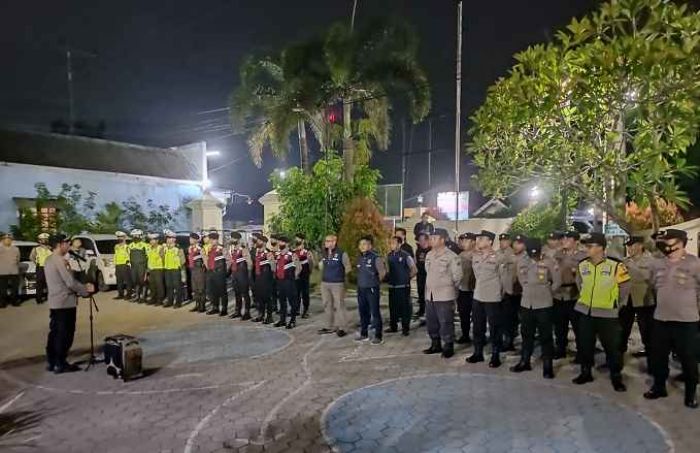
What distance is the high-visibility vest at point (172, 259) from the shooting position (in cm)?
1312

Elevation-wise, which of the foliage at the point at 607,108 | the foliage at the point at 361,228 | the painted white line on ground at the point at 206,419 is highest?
the foliage at the point at 607,108

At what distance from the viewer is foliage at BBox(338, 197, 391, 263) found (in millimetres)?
15055

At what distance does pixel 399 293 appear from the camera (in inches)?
383

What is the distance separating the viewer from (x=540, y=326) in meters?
6.79

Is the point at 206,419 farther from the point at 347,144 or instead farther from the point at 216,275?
the point at 347,144

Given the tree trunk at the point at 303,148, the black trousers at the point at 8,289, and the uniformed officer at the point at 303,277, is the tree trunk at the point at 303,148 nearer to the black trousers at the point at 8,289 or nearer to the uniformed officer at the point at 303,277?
the uniformed officer at the point at 303,277

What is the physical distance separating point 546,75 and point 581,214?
96.0 ft

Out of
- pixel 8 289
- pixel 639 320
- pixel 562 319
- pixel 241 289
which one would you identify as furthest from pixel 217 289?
pixel 639 320

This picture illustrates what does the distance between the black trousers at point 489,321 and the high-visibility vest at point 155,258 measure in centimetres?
860

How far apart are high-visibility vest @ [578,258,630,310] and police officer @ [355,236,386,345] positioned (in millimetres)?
3545

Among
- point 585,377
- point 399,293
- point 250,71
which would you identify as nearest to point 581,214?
point 250,71

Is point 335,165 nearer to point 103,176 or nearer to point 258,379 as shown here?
point 258,379

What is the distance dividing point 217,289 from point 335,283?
3.76 m

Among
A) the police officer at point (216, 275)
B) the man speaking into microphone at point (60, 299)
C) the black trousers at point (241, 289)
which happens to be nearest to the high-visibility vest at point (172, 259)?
the police officer at point (216, 275)
